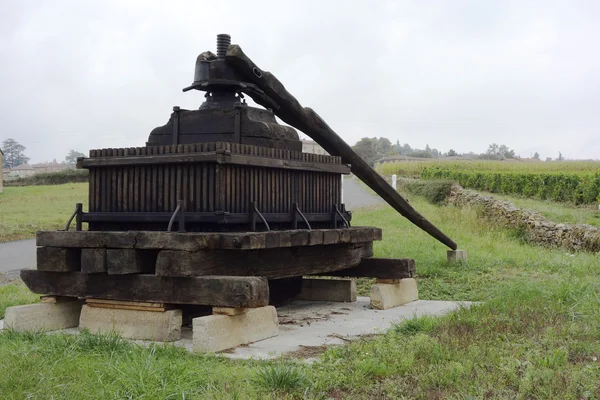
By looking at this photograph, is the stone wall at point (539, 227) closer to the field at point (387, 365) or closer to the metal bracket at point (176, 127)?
the field at point (387, 365)

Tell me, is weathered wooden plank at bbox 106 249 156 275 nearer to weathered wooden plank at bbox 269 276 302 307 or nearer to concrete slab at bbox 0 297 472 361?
concrete slab at bbox 0 297 472 361

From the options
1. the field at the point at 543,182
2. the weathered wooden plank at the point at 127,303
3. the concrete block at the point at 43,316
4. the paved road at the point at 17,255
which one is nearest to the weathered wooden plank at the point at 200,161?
the weathered wooden plank at the point at 127,303

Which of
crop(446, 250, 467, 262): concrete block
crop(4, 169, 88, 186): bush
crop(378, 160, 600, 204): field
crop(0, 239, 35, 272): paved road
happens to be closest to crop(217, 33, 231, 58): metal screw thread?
crop(446, 250, 467, 262): concrete block

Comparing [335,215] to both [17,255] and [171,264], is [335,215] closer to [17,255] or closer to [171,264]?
[171,264]

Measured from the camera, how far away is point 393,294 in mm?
8508

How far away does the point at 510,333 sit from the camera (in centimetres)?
572

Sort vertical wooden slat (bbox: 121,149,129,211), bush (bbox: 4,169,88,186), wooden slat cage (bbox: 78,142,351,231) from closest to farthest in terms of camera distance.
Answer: wooden slat cage (bbox: 78,142,351,231), vertical wooden slat (bbox: 121,149,129,211), bush (bbox: 4,169,88,186)

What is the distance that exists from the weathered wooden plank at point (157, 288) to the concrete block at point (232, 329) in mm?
192

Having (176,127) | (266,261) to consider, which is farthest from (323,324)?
(176,127)

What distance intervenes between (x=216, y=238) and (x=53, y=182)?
162 ft

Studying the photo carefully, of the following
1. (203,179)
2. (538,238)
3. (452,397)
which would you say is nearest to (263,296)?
(203,179)

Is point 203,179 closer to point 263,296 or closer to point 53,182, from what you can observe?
point 263,296

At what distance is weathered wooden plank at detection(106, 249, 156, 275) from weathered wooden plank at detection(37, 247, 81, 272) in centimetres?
56

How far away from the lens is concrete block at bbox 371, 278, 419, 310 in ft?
27.1
